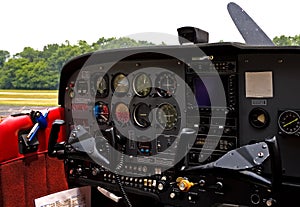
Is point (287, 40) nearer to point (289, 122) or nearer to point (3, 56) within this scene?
point (289, 122)

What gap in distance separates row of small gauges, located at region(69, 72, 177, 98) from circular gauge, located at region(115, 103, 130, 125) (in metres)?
0.08

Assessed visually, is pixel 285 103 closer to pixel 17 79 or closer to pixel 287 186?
pixel 287 186

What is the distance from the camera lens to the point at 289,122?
1.94m

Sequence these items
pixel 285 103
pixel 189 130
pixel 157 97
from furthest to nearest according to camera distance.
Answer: pixel 157 97 → pixel 189 130 → pixel 285 103

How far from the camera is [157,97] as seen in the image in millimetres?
2367

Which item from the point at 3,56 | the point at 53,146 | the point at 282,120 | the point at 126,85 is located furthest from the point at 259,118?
the point at 3,56

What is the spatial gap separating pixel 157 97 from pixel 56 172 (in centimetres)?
90

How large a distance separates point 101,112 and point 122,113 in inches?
6.7

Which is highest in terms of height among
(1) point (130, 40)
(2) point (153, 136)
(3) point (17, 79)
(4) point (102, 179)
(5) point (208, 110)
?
(1) point (130, 40)

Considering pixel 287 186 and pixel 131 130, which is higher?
pixel 131 130

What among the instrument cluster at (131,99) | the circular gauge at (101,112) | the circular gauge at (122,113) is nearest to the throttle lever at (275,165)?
the instrument cluster at (131,99)

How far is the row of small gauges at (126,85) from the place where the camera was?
2.33 m

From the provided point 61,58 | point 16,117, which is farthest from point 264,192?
point 61,58

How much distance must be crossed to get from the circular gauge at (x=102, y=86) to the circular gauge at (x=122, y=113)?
0.42 ft
